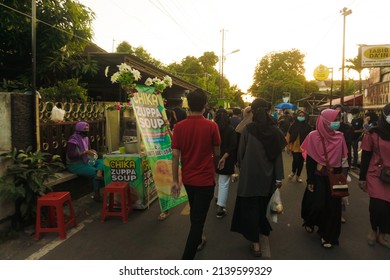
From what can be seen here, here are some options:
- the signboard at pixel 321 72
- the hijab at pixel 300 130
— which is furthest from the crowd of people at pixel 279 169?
the signboard at pixel 321 72

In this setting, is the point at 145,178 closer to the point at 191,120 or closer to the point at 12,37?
the point at 191,120

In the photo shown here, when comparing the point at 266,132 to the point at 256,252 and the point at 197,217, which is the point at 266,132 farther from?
the point at 256,252

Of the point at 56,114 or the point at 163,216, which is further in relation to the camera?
the point at 56,114

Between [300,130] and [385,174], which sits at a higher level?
[300,130]

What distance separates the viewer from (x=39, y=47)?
7.18 metres

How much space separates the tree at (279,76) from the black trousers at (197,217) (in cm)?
4819

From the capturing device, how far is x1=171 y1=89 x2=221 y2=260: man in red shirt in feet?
9.99

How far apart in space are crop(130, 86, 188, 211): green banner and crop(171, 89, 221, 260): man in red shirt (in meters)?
1.75

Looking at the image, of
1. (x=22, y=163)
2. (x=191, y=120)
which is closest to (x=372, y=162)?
(x=191, y=120)

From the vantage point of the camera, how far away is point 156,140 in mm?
5137

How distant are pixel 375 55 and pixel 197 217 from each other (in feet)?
47.5

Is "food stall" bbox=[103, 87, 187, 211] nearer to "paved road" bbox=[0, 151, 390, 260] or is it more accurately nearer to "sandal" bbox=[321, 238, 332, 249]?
"paved road" bbox=[0, 151, 390, 260]

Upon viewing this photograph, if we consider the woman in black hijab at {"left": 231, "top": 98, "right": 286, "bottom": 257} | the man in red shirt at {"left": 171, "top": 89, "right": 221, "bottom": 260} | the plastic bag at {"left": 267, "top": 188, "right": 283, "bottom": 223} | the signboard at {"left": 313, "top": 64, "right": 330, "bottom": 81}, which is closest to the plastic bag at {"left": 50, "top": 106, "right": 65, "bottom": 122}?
the man in red shirt at {"left": 171, "top": 89, "right": 221, "bottom": 260}

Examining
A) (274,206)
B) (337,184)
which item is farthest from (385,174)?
(274,206)
